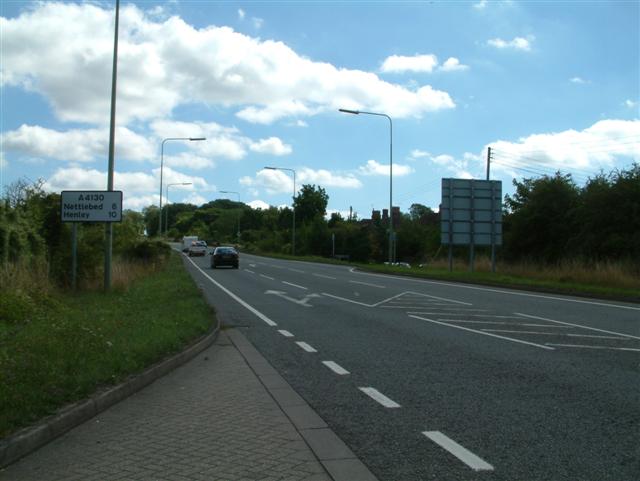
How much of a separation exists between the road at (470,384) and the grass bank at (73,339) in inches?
60.8

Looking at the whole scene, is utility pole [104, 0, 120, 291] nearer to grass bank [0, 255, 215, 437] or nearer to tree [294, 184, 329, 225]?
grass bank [0, 255, 215, 437]

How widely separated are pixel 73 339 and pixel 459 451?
18.3 feet

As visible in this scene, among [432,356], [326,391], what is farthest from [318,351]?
[326,391]

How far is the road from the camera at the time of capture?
15.9ft

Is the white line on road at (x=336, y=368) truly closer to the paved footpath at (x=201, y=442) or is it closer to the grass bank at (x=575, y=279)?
the paved footpath at (x=201, y=442)

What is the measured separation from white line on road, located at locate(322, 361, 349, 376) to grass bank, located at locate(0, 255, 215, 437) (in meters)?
2.18

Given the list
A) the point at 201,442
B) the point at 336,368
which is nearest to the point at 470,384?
the point at 336,368

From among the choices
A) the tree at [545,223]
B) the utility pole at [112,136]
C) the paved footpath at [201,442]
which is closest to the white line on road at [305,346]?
the paved footpath at [201,442]

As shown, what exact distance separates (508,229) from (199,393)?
39318mm

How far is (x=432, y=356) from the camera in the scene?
9.38m

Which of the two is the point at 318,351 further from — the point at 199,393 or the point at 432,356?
the point at 199,393

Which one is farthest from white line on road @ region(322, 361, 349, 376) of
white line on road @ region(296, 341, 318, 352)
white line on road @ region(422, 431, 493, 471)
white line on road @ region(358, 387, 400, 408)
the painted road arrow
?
the painted road arrow

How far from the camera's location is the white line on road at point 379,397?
6490 millimetres

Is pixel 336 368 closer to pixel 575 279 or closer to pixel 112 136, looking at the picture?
pixel 112 136
